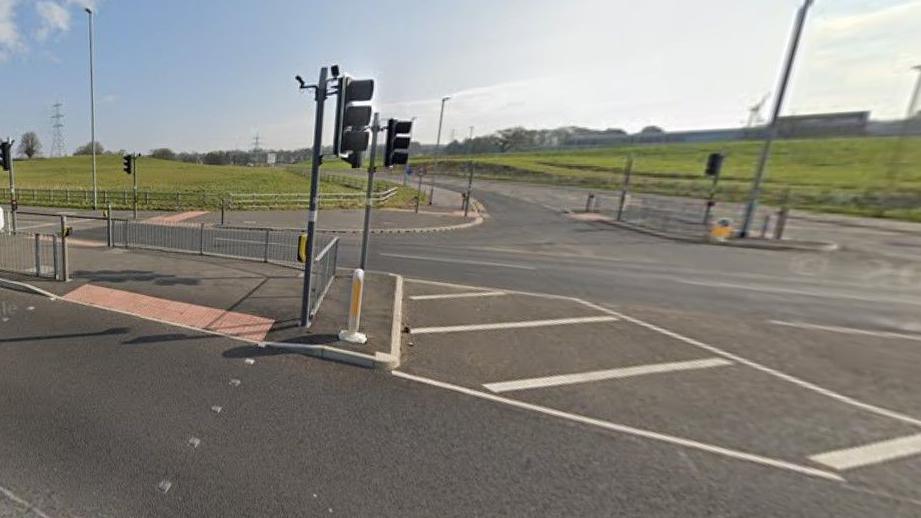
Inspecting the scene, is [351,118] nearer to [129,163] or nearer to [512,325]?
[512,325]

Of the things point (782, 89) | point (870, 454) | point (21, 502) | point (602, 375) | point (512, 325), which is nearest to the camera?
point (21, 502)

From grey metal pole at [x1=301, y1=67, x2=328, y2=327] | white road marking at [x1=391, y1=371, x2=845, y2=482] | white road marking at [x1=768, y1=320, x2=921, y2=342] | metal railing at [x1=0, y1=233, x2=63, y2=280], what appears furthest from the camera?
metal railing at [x1=0, y1=233, x2=63, y2=280]

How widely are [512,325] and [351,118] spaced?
441cm

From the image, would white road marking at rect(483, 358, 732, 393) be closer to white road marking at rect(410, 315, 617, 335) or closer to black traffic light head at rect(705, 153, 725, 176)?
white road marking at rect(410, 315, 617, 335)

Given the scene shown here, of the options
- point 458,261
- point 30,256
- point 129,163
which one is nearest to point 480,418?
point 458,261

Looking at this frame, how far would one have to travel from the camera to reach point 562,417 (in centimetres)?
466

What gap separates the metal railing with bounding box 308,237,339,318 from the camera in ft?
24.0

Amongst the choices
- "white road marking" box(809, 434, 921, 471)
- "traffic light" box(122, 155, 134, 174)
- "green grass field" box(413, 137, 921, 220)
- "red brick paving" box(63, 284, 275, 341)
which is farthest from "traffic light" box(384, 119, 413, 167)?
"green grass field" box(413, 137, 921, 220)

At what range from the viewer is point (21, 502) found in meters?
3.07

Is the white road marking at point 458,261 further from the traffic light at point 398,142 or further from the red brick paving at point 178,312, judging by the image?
the red brick paving at point 178,312

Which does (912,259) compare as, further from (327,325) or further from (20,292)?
(20,292)

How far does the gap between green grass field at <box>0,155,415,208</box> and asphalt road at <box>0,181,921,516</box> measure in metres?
24.0

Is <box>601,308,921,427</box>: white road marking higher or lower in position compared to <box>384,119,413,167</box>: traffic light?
lower

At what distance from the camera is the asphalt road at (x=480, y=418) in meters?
3.37
